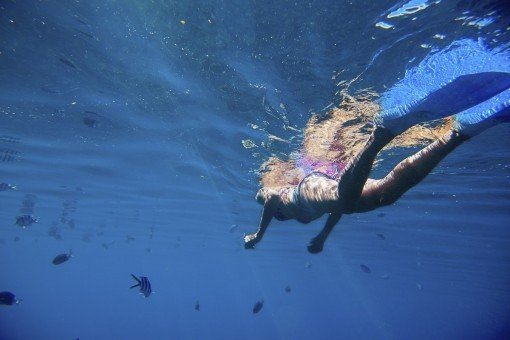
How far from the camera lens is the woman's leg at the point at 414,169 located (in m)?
4.04

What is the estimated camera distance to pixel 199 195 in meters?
24.5

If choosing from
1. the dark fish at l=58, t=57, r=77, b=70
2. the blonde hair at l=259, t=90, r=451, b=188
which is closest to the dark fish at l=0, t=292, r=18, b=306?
the dark fish at l=58, t=57, r=77, b=70

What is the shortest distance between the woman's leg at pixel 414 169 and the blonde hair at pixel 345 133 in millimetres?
5264

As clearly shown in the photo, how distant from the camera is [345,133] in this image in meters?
11.5

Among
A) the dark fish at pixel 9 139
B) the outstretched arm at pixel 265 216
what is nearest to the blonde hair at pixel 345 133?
the outstretched arm at pixel 265 216

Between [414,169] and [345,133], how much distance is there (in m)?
7.63

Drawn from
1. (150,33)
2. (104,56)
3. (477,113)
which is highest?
(104,56)

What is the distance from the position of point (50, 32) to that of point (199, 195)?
1676 centimetres

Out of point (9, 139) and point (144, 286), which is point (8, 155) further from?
point (144, 286)

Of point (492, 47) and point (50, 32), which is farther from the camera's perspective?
point (50, 32)

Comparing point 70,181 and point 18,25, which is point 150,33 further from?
point 70,181

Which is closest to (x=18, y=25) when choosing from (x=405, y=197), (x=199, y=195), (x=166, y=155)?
(x=166, y=155)

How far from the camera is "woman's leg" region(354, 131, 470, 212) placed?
4035 millimetres

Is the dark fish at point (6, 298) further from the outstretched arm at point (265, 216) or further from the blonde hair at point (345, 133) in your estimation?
the blonde hair at point (345, 133)
